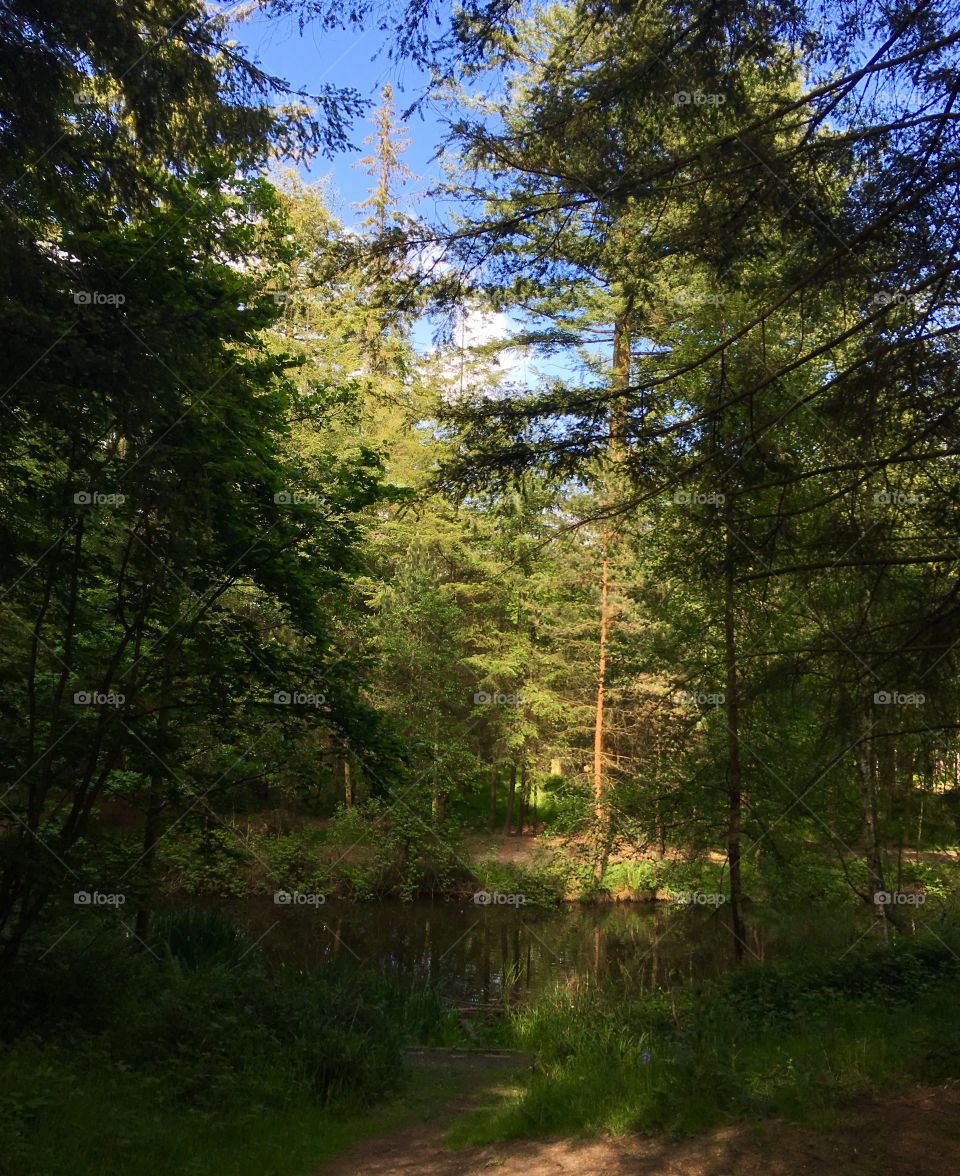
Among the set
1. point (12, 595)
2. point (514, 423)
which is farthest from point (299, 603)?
point (514, 423)

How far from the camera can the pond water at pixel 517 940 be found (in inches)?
496

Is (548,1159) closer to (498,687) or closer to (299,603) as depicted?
(299,603)

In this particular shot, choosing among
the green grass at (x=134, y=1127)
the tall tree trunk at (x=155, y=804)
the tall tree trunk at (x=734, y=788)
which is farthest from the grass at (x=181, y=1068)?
the tall tree trunk at (x=734, y=788)

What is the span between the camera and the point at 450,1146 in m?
5.29

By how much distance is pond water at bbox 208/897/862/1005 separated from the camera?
1260cm

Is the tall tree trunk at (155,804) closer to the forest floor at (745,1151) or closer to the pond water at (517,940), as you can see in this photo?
the pond water at (517,940)

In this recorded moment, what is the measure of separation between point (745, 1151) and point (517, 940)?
1383 cm

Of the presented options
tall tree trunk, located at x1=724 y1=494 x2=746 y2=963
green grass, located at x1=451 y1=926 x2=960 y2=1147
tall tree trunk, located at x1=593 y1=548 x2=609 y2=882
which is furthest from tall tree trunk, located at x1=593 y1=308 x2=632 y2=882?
green grass, located at x1=451 y1=926 x2=960 y2=1147

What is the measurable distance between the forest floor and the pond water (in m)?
6.01

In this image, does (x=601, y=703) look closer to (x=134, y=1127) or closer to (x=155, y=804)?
(x=155, y=804)

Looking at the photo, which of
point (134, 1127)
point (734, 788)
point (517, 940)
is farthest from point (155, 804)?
point (517, 940)

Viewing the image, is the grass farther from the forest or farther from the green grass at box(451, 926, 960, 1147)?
the green grass at box(451, 926, 960, 1147)

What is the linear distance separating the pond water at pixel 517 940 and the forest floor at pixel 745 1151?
601 centimetres

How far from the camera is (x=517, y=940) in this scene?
17312mm
